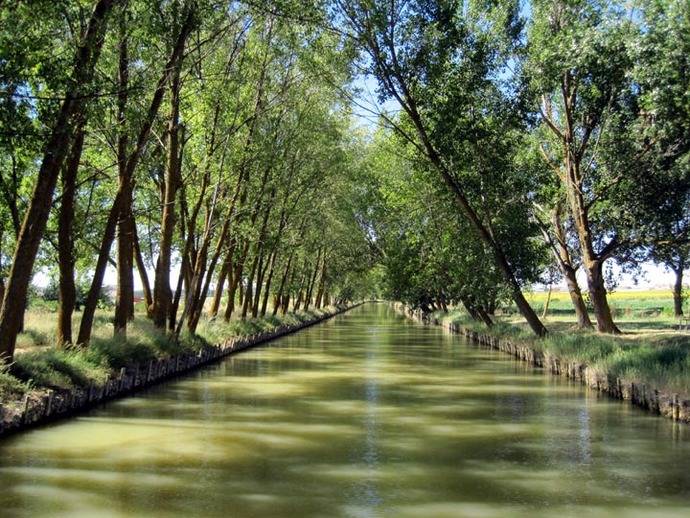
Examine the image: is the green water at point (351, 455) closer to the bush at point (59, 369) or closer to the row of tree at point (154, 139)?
the bush at point (59, 369)

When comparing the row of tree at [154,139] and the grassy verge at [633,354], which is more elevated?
the row of tree at [154,139]

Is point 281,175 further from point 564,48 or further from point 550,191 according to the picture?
point 564,48

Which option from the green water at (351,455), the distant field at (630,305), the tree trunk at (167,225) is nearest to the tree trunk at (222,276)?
the tree trunk at (167,225)

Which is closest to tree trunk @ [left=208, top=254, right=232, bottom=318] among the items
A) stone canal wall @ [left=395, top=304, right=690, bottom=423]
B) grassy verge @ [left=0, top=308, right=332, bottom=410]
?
grassy verge @ [left=0, top=308, right=332, bottom=410]

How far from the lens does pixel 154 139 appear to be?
2623 centimetres

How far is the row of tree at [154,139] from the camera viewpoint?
43.5 ft

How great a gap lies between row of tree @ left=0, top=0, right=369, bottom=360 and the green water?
357 centimetres

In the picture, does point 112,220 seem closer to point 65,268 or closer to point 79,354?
point 65,268

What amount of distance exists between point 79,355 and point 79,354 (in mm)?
53

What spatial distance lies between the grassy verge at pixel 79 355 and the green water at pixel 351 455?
98cm

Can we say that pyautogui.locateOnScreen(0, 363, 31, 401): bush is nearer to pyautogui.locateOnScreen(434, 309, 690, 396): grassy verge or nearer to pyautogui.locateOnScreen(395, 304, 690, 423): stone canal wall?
pyautogui.locateOnScreen(395, 304, 690, 423): stone canal wall

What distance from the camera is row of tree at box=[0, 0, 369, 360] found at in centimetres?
1326

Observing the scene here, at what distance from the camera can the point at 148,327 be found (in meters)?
25.4

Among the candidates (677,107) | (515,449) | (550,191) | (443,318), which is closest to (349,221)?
(443,318)
